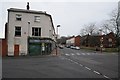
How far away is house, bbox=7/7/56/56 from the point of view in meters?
43.4

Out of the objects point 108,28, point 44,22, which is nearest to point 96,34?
point 108,28

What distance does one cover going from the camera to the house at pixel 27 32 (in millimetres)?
43438

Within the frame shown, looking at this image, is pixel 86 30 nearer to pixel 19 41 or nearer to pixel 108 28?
pixel 108 28

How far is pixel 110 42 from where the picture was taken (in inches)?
4240

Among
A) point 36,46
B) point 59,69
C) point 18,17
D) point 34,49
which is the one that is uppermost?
point 18,17

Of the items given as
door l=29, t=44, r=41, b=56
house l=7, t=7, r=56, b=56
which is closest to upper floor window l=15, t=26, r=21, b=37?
house l=7, t=7, r=56, b=56

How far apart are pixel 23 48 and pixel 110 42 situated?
70480mm

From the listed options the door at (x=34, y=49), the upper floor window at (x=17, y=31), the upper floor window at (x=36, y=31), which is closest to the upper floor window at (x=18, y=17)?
the upper floor window at (x=17, y=31)

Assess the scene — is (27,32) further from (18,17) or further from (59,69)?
(59,69)

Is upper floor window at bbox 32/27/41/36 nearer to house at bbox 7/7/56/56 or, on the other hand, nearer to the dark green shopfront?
house at bbox 7/7/56/56

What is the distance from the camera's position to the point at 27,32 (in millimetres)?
44562

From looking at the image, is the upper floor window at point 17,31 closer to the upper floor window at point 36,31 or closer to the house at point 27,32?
the house at point 27,32

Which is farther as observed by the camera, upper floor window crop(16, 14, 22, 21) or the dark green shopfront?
the dark green shopfront

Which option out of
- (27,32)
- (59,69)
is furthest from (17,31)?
(59,69)
